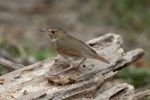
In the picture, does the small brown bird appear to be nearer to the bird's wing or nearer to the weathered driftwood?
the bird's wing

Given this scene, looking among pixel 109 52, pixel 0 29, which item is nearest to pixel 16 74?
pixel 109 52

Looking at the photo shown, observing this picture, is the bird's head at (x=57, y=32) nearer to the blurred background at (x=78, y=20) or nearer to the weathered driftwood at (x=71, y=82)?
the weathered driftwood at (x=71, y=82)

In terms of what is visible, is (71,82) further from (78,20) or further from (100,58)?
(78,20)

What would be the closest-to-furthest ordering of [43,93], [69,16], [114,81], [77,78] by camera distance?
[43,93] → [77,78] → [114,81] → [69,16]

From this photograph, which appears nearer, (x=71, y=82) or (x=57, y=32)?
(x=71, y=82)

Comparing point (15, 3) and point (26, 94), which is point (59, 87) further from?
point (15, 3)

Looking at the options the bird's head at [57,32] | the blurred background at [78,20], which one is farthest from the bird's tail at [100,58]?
the blurred background at [78,20]

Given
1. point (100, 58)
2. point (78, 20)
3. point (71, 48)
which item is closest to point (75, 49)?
point (71, 48)

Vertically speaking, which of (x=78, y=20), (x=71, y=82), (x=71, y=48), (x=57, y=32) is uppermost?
(x=78, y=20)
